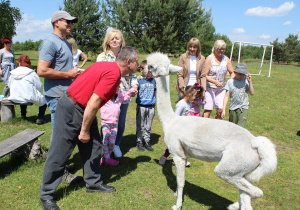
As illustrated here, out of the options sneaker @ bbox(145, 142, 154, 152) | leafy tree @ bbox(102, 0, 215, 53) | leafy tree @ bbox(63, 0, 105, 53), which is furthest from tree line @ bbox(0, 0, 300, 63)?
sneaker @ bbox(145, 142, 154, 152)

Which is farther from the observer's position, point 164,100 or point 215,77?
point 215,77

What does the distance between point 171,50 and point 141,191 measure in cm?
1893

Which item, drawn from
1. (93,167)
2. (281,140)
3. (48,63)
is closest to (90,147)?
(93,167)

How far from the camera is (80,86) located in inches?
108

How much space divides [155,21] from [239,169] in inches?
783

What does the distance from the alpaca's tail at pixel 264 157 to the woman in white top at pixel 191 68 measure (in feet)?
8.50

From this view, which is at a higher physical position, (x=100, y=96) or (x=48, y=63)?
(x=48, y=63)

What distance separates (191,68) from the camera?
16.3ft

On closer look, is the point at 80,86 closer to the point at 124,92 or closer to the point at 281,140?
the point at 124,92

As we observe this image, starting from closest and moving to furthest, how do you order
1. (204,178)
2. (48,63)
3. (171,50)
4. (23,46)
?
(48,63), (204,178), (171,50), (23,46)

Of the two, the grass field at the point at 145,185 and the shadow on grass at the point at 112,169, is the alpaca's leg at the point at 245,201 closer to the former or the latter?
the grass field at the point at 145,185

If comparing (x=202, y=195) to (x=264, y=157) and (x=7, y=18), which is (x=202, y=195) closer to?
(x=264, y=157)

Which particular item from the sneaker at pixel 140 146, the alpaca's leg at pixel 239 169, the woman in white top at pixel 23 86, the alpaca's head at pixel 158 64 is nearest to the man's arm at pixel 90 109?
the alpaca's head at pixel 158 64

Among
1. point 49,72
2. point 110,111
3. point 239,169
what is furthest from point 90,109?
point 239,169
